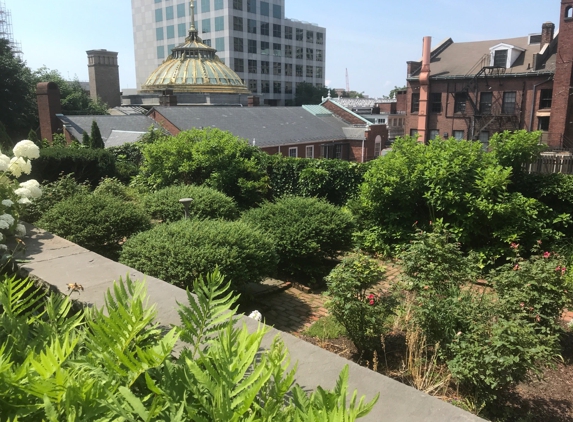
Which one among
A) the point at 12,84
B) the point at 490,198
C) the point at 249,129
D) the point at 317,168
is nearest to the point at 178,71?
the point at 12,84

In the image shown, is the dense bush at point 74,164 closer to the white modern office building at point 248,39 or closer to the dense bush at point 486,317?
the dense bush at point 486,317

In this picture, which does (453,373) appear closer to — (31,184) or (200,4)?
(31,184)

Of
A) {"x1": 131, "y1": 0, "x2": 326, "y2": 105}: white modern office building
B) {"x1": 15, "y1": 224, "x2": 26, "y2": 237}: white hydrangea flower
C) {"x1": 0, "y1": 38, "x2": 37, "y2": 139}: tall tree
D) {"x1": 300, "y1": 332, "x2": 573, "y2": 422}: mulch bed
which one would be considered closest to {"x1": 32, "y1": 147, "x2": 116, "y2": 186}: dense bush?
{"x1": 15, "y1": 224, "x2": 26, "y2": 237}: white hydrangea flower

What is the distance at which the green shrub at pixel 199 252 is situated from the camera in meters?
6.52

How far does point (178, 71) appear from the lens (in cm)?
5678

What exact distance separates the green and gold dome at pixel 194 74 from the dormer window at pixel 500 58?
30628 millimetres

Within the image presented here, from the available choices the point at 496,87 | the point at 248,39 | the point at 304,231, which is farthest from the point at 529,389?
the point at 248,39

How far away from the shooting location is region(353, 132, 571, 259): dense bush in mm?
10406

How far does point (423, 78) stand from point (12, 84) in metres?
35.1

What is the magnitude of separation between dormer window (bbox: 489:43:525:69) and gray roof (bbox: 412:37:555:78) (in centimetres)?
34

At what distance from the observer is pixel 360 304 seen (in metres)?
5.58

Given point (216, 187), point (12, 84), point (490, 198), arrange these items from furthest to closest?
point (12, 84)
point (216, 187)
point (490, 198)

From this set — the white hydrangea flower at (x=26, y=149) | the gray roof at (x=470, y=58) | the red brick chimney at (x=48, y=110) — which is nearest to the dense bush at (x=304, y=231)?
the white hydrangea flower at (x=26, y=149)

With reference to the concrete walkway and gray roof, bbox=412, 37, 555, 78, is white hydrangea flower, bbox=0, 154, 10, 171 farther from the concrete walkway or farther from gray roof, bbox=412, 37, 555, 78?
gray roof, bbox=412, 37, 555, 78
